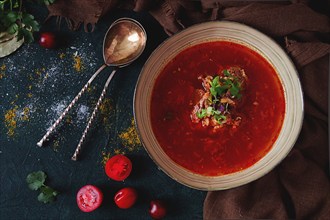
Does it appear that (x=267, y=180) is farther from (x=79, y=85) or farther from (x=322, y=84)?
(x=79, y=85)

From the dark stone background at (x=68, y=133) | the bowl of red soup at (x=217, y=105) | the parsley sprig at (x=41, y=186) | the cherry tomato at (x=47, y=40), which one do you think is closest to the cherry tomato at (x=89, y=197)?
the dark stone background at (x=68, y=133)

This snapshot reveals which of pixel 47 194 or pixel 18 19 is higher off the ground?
pixel 18 19

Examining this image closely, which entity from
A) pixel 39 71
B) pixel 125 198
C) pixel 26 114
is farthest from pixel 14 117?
pixel 125 198

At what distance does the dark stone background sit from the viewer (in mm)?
2998

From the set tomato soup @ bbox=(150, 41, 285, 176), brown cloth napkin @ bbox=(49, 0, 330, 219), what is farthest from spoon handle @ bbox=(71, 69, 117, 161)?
brown cloth napkin @ bbox=(49, 0, 330, 219)

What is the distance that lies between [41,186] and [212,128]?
1047 millimetres

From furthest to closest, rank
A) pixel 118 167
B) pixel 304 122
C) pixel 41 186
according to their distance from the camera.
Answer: pixel 41 186 < pixel 118 167 < pixel 304 122

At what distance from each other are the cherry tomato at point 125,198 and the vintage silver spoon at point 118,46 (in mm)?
329

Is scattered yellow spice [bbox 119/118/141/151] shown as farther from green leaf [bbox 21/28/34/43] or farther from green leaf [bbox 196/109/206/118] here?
green leaf [bbox 21/28/34/43]

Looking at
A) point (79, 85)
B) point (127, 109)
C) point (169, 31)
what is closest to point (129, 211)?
point (127, 109)

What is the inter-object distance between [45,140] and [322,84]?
1.57m

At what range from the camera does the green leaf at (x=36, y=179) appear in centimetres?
301

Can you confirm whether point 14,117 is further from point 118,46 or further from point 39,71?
point 118,46

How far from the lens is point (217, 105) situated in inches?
108
